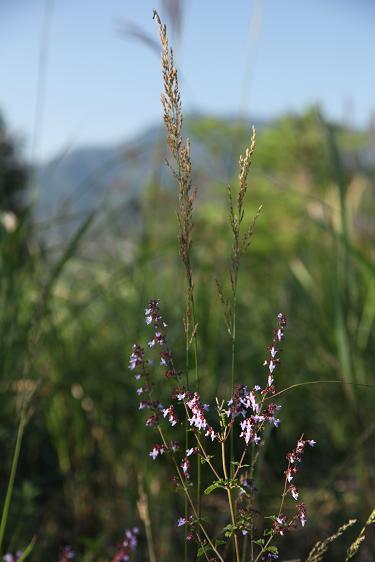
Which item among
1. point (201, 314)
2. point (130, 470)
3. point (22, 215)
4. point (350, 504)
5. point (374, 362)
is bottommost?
point (350, 504)

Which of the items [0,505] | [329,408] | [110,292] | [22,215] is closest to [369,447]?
[329,408]

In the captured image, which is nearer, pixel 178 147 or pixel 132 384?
pixel 178 147

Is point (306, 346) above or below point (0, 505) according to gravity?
above

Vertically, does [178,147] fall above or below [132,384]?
above

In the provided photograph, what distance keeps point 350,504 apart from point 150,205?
1.20m

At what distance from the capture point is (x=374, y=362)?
262cm

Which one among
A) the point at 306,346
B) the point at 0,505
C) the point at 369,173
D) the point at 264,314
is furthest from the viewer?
the point at 369,173

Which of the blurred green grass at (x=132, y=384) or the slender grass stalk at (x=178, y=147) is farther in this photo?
the blurred green grass at (x=132, y=384)

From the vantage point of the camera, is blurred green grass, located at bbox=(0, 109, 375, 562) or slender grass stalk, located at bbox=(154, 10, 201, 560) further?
blurred green grass, located at bbox=(0, 109, 375, 562)

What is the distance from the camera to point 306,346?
259 centimetres

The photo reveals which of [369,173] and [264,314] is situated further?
[369,173]

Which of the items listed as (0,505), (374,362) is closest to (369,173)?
(374,362)

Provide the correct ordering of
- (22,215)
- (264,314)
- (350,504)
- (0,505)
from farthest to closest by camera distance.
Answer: (264,314)
(350,504)
(22,215)
(0,505)

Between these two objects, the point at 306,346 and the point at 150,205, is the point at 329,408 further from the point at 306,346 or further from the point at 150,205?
the point at 150,205
